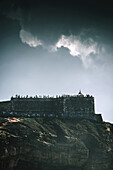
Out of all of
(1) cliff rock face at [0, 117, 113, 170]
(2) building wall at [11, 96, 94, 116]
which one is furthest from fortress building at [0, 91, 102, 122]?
(1) cliff rock face at [0, 117, 113, 170]

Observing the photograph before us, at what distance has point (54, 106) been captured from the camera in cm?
8675

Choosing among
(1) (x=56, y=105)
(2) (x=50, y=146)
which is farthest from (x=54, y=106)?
(2) (x=50, y=146)

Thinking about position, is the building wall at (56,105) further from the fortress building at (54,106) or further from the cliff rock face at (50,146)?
the cliff rock face at (50,146)

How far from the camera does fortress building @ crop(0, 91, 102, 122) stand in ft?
279

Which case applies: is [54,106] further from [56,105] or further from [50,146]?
[50,146]

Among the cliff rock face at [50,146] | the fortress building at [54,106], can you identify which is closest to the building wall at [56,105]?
the fortress building at [54,106]

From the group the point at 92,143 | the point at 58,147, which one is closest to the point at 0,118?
the point at 58,147

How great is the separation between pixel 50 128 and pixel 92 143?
16623 mm

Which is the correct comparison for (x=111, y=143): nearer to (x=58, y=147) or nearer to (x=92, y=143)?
(x=92, y=143)

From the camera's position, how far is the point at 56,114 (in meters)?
85.0

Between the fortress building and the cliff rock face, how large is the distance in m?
5.96

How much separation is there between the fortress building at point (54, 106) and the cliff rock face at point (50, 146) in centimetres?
596

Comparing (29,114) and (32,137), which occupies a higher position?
(29,114)

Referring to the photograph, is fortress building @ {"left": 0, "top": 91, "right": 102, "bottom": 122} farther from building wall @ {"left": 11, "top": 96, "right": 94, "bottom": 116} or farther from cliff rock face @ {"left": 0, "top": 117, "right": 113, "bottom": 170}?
cliff rock face @ {"left": 0, "top": 117, "right": 113, "bottom": 170}
